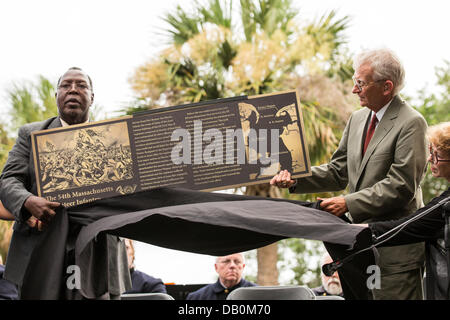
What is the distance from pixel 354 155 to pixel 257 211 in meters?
0.87

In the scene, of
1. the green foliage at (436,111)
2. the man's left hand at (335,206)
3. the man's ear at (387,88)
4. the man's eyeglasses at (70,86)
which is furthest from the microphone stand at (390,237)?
the green foliage at (436,111)

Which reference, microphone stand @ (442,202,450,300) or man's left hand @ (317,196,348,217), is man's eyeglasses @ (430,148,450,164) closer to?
microphone stand @ (442,202,450,300)

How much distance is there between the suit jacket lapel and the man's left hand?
300 mm

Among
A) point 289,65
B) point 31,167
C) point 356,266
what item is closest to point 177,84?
point 289,65

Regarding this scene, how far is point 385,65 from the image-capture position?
341cm

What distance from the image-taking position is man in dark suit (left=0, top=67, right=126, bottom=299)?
321cm

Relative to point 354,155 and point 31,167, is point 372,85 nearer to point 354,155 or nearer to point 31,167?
point 354,155

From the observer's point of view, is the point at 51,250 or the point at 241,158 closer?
the point at 51,250

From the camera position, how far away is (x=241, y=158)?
138 inches

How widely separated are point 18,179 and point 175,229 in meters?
1.09

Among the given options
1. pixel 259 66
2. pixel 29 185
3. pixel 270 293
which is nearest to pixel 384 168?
pixel 270 293

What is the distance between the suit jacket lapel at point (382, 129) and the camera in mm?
3385

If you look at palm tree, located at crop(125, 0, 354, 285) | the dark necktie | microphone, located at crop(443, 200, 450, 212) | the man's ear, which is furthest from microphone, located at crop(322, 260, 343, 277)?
palm tree, located at crop(125, 0, 354, 285)

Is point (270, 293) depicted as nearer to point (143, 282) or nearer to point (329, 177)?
point (329, 177)
